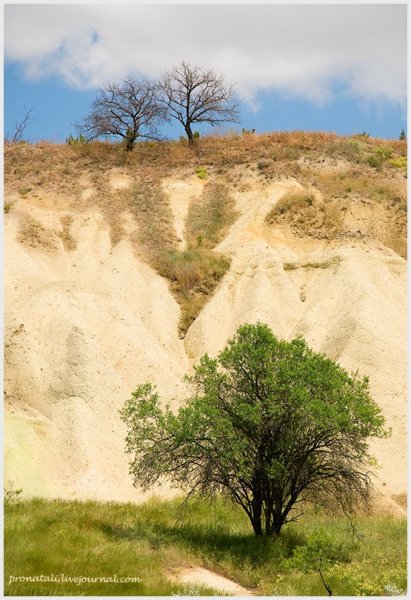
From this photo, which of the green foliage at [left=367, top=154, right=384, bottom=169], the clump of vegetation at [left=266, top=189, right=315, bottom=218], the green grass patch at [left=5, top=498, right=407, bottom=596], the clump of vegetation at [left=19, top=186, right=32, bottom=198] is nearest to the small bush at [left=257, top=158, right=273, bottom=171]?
the clump of vegetation at [left=266, top=189, right=315, bottom=218]

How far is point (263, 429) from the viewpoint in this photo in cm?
2045

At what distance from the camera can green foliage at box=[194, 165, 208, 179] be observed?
52844 mm

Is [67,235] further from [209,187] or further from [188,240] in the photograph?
[209,187]

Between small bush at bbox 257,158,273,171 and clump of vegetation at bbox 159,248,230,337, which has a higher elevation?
small bush at bbox 257,158,273,171

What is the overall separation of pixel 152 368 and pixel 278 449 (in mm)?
13229

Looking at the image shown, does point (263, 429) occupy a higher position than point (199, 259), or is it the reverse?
point (199, 259)

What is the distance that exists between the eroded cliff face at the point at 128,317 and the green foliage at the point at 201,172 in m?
2.69

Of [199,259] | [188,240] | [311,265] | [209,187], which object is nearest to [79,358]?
[199,259]

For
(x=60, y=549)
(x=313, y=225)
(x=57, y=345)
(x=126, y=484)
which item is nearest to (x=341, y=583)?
(x=60, y=549)

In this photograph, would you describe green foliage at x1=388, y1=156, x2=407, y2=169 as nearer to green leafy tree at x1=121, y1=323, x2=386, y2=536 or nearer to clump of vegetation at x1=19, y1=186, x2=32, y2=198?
clump of vegetation at x1=19, y1=186, x2=32, y2=198

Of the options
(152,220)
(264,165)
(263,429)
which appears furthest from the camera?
(264,165)

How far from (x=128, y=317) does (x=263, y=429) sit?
53.7 feet

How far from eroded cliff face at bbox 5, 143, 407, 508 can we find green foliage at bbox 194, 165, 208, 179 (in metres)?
2.69

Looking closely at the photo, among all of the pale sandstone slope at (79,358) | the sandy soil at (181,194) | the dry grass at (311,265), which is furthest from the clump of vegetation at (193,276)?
the sandy soil at (181,194)
